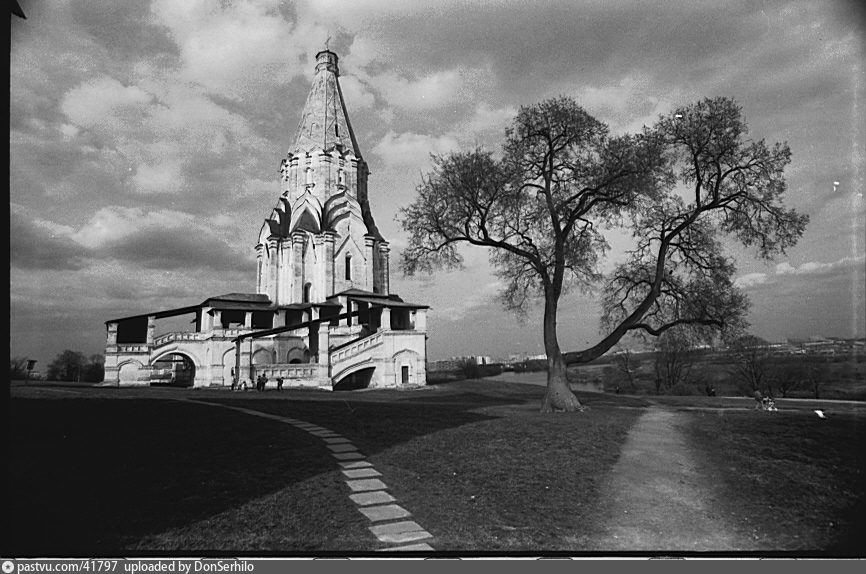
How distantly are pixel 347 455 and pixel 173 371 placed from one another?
12955mm

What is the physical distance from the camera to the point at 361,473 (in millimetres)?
6523

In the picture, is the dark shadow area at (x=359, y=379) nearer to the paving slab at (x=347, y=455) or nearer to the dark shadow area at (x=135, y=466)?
the dark shadow area at (x=135, y=466)

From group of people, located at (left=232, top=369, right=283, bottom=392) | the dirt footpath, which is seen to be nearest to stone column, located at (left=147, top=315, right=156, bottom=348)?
group of people, located at (left=232, top=369, right=283, bottom=392)

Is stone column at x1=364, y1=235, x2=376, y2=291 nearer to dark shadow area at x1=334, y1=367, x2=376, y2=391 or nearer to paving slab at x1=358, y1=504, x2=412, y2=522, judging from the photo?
dark shadow area at x1=334, y1=367, x2=376, y2=391

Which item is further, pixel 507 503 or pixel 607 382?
pixel 607 382

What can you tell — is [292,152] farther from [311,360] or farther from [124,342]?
[124,342]

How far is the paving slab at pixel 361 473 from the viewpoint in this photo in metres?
6.43

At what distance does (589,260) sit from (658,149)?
3224 mm

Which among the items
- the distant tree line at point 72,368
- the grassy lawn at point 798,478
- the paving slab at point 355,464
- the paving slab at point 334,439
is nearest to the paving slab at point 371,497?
the paving slab at point 355,464

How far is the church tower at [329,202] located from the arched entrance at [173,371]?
953 centimetres

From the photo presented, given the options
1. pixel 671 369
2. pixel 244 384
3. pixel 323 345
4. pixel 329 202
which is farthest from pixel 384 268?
pixel 671 369

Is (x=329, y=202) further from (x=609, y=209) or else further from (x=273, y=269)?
(x=609, y=209)

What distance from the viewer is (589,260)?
12719 millimetres

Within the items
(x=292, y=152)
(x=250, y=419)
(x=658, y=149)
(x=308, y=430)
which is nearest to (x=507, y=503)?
(x=308, y=430)
